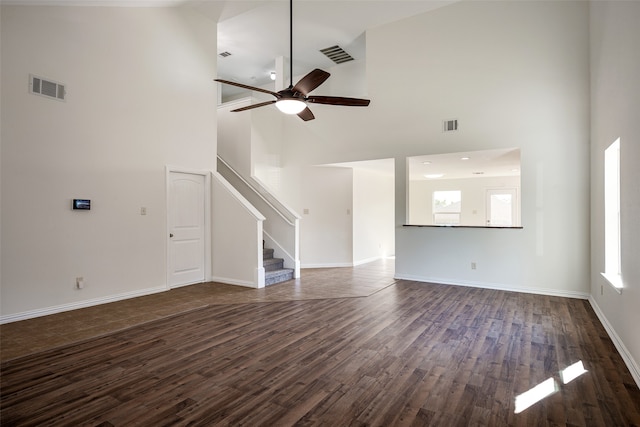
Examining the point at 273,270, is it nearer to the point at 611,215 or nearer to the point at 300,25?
the point at 300,25

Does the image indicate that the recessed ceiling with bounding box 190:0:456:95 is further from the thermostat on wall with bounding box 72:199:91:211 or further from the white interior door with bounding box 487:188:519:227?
the white interior door with bounding box 487:188:519:227

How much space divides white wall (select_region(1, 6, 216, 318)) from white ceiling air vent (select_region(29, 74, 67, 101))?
7cm

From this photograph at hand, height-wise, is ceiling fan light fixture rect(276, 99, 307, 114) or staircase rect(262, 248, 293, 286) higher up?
ceiling fan light fixture rect(276, 99, 307, 114)

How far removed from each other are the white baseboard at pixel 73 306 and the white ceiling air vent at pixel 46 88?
259cm

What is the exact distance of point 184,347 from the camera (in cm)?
325

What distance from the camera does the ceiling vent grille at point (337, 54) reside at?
7292 mm

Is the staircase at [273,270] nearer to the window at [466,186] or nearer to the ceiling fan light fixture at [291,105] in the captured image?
the window at [466,186]

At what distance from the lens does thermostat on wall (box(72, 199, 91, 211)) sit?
4409 mm

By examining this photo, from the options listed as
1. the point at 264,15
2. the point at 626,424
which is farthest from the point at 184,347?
the point at 264,15

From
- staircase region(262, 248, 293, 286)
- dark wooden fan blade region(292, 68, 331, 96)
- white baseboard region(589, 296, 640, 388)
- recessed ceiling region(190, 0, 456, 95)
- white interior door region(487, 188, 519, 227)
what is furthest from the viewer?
white interior door region(487, 188, 519, 227)

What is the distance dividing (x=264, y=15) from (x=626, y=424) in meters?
6.91

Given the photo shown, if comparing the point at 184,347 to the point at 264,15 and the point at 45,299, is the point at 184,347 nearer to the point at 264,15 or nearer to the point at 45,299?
the point at 45,299

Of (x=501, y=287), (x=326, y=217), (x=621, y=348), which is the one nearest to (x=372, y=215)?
(x=326, y=217)

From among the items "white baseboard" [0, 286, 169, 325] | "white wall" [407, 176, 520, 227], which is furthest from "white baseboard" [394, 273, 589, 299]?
"white wall" [407, 176, 520, 227]
